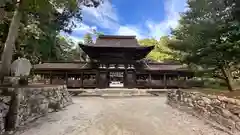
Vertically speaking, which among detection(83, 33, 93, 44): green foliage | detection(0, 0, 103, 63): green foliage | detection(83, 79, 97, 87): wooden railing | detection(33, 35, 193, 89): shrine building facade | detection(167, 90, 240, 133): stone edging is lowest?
detection(167, 90, 240, 133): stone edging

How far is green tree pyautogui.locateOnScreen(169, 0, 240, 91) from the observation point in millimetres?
6859

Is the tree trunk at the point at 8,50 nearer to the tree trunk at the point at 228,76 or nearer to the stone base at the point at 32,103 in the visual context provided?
the stone base at the point at 32,103

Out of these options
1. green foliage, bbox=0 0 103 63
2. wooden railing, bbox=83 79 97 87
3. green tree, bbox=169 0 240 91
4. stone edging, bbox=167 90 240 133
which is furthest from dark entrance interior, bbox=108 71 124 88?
stone edging, bbox=167 90 240 133

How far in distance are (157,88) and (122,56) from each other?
200 inches

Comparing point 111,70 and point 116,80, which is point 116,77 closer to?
A: point 116,80

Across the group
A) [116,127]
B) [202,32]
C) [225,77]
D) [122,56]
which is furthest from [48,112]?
[122,56]

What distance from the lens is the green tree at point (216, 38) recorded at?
6.86 metres

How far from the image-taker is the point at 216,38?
737 cm

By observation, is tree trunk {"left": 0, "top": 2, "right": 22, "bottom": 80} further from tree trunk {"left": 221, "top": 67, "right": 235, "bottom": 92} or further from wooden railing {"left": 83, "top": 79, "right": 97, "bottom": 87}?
wooden railing {"left": 83, "top": 79, "right": 97, "bottom": 87}

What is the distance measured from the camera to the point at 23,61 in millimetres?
8023

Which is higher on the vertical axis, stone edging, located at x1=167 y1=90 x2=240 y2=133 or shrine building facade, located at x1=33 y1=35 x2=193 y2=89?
shrine building facade, located at x1=33 y1=35 x2=193 y2=89

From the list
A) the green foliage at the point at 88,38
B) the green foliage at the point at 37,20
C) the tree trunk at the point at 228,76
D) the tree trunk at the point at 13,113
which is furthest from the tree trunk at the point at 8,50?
the green foliage at the point at 88,38

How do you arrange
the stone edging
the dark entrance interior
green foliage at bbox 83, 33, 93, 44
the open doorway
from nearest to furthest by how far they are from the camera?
the stone edging < the dark entrance interior < the open doorway < green foliage at bbox 83, 33, 93, 44

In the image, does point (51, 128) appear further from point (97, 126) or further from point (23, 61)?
point (23, 61)
